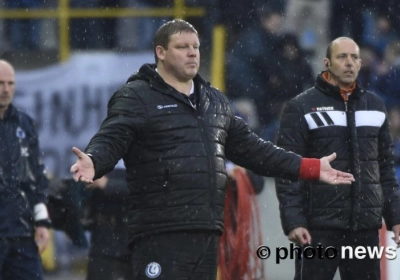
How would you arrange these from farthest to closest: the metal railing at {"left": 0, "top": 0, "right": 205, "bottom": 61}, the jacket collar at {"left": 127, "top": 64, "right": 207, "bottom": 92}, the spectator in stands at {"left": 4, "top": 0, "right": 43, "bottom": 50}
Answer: the spectator in stands at {"left": 4, "top": 0, "right": 43, "bottom": 50}, the metal railing at {"left": 0, "top": 0, "right": 205, "bottom": 61}, the jacket collar at {"left": 127, "top": 64, "right": 207, "bottom": 92}

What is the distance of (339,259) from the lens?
8.67m

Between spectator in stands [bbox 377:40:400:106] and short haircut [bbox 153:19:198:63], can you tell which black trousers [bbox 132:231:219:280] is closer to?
short haircut [bbox 153:19:198:63]

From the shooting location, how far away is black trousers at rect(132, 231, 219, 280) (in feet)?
23.7

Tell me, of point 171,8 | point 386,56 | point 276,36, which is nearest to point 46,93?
point 171,8

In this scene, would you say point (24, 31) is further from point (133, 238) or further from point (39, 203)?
point (133, 238)

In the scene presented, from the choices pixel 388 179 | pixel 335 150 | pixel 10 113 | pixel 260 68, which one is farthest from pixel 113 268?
pixel 260 68

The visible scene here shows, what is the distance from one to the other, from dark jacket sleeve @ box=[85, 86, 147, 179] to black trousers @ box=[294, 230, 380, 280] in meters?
1.95

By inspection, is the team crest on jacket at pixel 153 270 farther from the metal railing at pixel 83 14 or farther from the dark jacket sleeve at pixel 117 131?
the metal railing at pixel 83 14

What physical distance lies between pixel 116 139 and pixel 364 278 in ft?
7.87

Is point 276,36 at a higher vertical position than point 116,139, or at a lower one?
higher

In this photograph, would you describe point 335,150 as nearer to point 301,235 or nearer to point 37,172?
point 301,235

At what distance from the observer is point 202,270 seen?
7.28 m

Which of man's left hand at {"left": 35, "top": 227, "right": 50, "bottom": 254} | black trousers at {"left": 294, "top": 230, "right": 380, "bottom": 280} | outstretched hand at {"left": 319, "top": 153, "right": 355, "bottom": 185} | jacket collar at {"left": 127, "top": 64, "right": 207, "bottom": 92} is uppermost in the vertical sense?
jacket collar at {"left": 127, "top": 64, "right": 207, "bottom": 92}

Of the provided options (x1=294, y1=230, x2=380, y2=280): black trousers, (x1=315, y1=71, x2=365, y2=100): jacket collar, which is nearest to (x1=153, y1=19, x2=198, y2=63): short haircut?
(x1=315, y1=71, x2=365, y2=100): jacket collar
